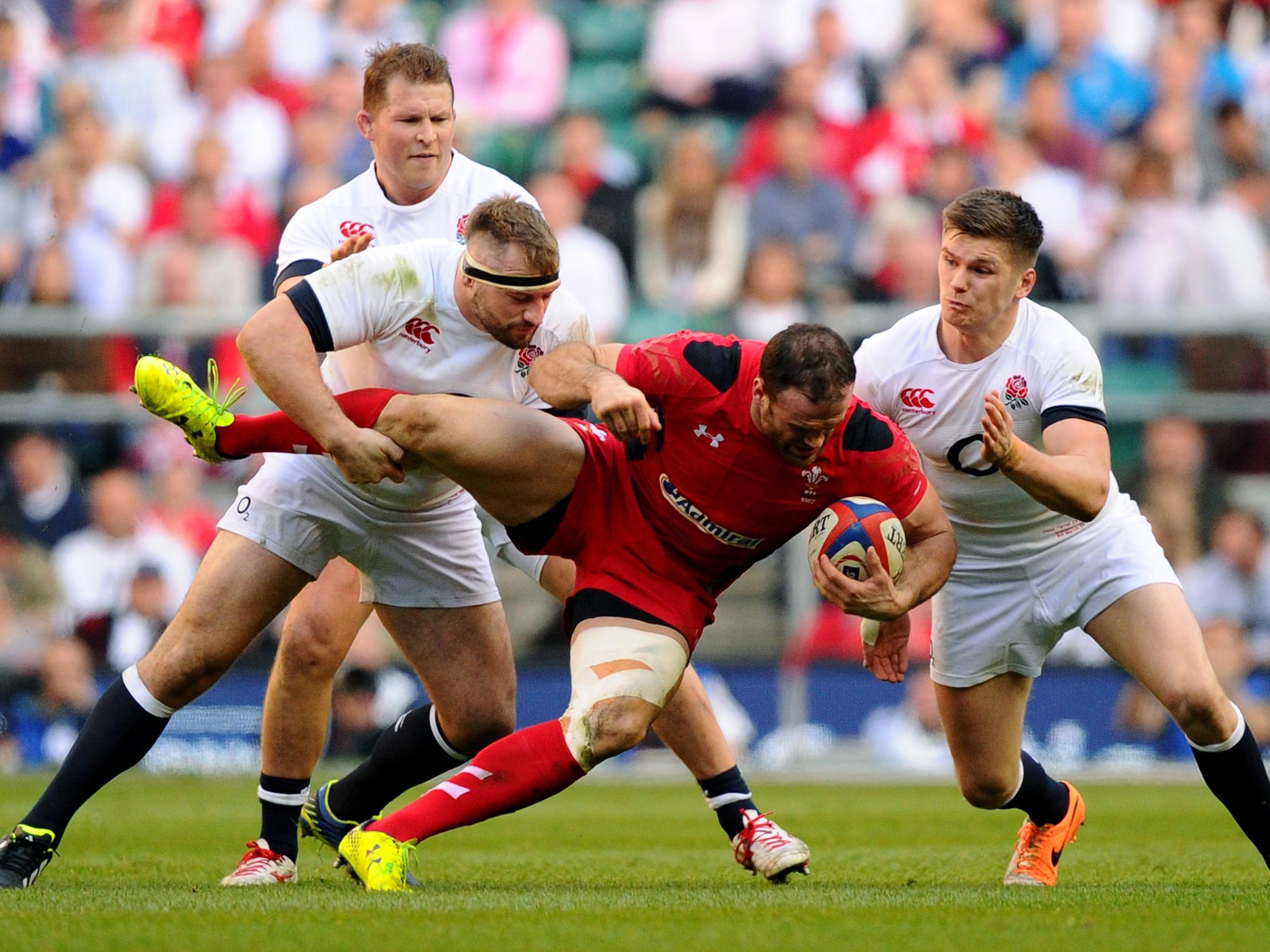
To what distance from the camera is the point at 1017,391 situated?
21.2 feet

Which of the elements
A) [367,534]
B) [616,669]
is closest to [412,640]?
[367,534]

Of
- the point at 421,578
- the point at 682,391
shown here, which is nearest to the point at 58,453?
the point at 421,578

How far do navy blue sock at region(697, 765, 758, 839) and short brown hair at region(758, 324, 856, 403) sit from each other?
72.3 inches

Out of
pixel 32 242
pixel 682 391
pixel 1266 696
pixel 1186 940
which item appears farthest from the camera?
pixel 32 242

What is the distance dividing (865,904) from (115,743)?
8.72 ft

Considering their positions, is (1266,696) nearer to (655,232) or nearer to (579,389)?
(655,232)

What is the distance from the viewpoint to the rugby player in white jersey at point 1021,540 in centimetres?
628

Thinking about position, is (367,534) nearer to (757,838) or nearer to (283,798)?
(283,798)

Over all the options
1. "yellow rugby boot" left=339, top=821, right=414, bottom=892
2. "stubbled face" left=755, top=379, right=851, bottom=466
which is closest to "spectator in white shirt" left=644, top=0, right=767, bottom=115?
"stubbled face" left=755, top=379, right=851, bottom=466

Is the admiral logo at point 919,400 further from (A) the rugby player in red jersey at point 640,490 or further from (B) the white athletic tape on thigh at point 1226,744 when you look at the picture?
(B) the white athletic tape on thigh at point 1226,744

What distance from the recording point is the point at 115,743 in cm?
628

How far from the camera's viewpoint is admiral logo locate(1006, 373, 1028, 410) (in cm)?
646

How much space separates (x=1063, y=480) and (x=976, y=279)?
0.87 m

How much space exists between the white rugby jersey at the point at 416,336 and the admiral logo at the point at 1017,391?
5.03 feet
